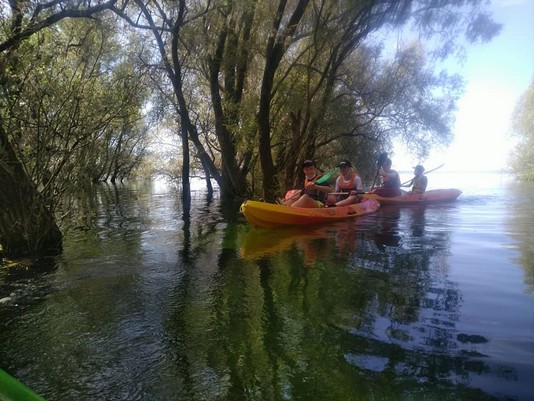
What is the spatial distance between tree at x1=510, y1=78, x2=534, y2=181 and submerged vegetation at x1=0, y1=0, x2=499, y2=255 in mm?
15038

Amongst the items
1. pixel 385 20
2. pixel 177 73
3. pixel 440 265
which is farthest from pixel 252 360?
pixel 177 73

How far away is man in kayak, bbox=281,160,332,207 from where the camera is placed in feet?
31.7

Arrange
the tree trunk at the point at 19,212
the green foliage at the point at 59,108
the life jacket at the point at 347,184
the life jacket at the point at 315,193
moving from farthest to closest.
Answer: the life jacket at the point at 347,184, the life jacket at the point at 315,193, the tree trunk at the point at 19,212, the green foliage at the point at 59,108

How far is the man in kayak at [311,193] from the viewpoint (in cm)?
966

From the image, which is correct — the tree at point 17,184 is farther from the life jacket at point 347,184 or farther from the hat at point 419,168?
the hat at point 419,168

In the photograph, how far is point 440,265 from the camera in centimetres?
589

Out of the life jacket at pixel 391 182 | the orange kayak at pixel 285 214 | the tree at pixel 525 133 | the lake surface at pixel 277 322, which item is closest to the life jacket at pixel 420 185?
the life jacket at pixel 391 182

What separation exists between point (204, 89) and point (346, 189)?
33.4 feet

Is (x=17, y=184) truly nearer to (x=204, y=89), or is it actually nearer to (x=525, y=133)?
(x=204, y=89)

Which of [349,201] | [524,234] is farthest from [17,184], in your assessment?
[524,234]

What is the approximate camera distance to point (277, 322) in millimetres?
3920

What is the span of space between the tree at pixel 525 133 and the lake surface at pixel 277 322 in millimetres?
27371

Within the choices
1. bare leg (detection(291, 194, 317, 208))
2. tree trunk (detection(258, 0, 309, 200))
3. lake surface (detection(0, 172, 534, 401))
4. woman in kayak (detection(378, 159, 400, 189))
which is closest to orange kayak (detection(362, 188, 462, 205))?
woman in kayak (detection(378, 159, 400, 189))

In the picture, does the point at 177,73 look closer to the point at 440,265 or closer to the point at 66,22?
the point at 66,22
